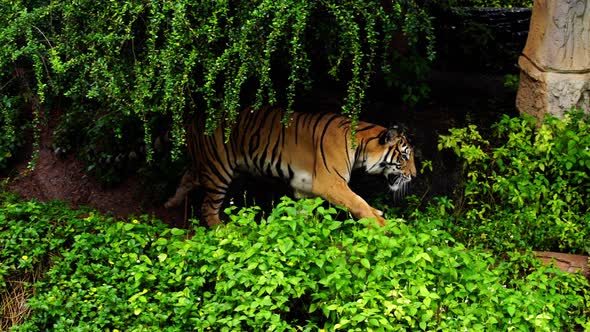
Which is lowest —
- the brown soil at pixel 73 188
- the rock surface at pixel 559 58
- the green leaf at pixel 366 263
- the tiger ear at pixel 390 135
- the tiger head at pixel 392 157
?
the brown soil at pixel 73 188

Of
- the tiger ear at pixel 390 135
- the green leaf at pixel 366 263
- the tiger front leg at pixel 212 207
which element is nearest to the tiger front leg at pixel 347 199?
the tiger ear at pixel 390 135

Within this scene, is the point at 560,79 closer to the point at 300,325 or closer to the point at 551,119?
the point at 551,119

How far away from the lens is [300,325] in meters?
5.27

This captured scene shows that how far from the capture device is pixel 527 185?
21.6 feet

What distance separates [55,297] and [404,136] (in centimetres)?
295

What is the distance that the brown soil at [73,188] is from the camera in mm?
7766

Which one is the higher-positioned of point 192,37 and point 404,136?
point 192,37

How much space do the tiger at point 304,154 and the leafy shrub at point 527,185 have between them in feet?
1.94

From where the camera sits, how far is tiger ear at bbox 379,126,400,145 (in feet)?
21.8

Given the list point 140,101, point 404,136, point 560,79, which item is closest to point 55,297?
point 140,101

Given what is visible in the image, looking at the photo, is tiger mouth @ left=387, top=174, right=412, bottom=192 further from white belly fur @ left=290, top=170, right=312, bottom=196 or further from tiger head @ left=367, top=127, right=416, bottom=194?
white belly fur @ left=290, top=170, right=312, bottom=196

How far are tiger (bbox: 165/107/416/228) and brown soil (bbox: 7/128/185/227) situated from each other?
0.77m

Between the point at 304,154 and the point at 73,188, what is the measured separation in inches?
109

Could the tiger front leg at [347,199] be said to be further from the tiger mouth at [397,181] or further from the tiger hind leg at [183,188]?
the tiger hind leg at [183,188]
